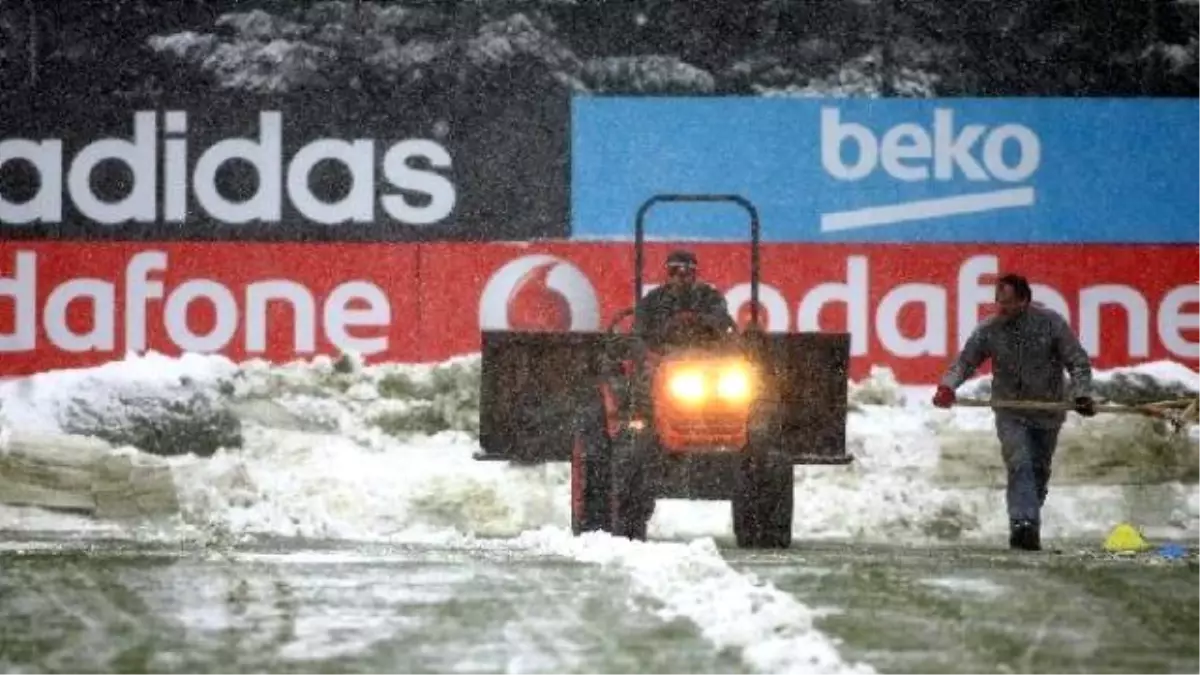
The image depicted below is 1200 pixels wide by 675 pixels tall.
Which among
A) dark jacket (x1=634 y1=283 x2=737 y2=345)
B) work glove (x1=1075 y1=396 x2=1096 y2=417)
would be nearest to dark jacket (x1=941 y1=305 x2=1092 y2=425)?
work glove (x1=1075 y1=396 x2=1096 y2=417)

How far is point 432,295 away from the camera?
18.2 metres

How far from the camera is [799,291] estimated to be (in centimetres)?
1827

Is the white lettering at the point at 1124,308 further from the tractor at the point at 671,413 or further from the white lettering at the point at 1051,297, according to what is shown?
the tractor at the point at 671,413

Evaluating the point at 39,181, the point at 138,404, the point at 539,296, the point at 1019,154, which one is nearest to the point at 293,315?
the point at 138,404

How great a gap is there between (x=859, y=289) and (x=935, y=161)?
1.16 m

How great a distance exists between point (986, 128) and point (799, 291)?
195 centimetres

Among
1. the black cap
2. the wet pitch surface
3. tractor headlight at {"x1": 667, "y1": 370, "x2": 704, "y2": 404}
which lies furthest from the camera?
the black cap

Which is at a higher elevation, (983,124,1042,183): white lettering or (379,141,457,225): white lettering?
(983,124,1042,183): white lettering

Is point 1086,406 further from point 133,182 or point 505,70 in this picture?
point 133,182

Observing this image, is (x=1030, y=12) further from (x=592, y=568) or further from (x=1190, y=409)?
(x=592, y=568)

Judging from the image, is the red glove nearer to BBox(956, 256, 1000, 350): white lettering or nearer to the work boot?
the work boot

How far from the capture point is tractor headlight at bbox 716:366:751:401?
12.0 metres

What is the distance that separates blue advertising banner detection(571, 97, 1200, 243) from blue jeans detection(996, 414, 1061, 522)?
4879 mm

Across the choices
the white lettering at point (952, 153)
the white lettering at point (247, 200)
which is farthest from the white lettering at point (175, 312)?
the white lettering at point (952, 153)
